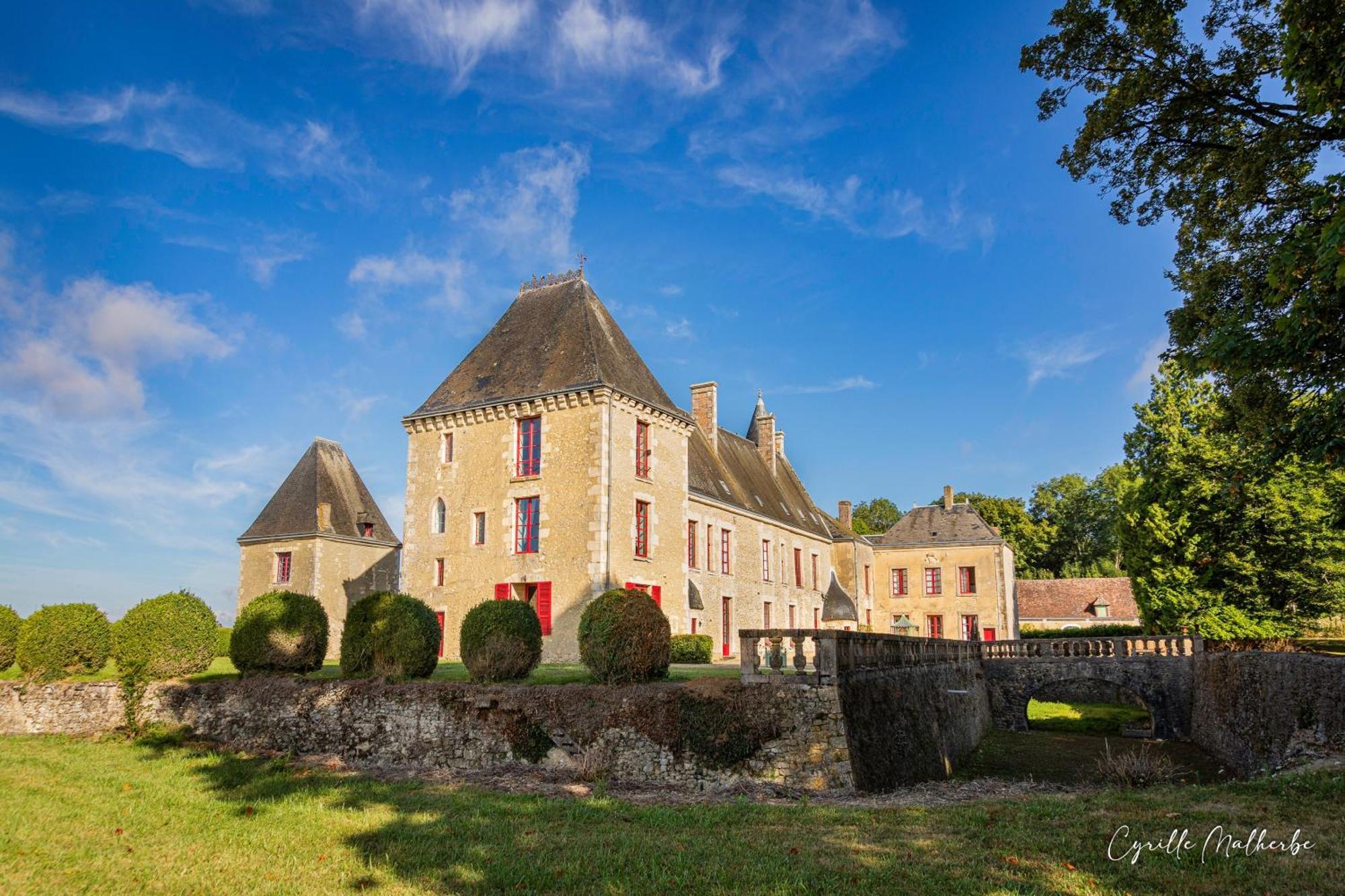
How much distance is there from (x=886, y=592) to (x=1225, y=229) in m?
31.0

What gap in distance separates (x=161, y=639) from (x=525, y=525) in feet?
27.3

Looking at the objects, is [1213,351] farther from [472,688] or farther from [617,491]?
[617,491]

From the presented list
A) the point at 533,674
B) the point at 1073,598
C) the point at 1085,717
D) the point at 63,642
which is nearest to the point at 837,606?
the point at 1085,717

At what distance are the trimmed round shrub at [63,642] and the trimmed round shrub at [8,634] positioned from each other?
1121 millimetres

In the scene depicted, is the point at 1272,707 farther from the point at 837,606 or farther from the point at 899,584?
the point at 899,584

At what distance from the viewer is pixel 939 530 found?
4031 centimetres

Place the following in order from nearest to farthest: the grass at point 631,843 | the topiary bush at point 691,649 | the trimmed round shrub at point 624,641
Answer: the grass at point 631,843, the trimmed round shrub at point 624,641, the topiary bush at point 691,649

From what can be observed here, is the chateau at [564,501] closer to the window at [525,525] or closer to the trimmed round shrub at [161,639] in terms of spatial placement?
the window at [525,525]

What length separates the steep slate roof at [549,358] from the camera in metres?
22.6

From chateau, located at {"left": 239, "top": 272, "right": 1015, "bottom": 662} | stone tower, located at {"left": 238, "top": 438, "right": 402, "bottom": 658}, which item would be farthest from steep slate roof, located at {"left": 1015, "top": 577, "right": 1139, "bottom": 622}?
stone tower, located at {"left": 238, "top": 438, "right": 402, "bottom": 658}

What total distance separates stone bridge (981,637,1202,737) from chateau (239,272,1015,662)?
273 inches

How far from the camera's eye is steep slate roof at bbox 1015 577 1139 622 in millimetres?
46938

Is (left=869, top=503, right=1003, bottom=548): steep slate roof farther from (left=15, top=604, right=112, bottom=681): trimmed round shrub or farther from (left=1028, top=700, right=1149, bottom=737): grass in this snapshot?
(left=15, top=604, right=112, bottom=681): trimmed round shrub

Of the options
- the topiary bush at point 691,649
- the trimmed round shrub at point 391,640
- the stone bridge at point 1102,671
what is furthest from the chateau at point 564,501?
the stone bridge at point 1102,671
